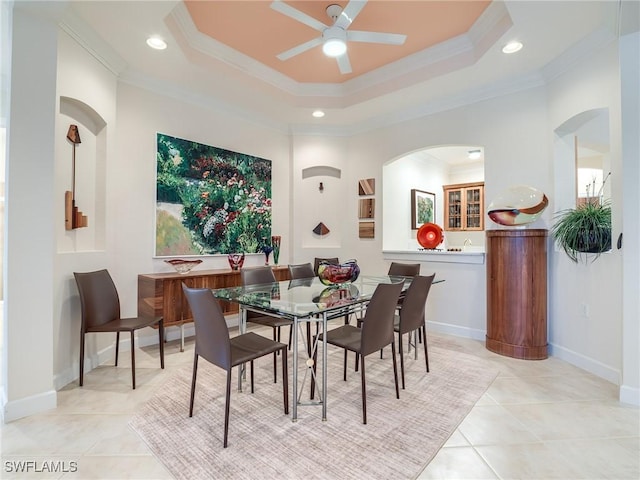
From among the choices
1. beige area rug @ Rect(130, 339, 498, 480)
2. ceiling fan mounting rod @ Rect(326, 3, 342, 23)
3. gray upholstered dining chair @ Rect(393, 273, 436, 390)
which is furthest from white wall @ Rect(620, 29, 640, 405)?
ceiling fan mounting rod @ Rect(326, 3, 342, 23)

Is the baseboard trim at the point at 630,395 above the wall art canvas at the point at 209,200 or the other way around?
the other way around

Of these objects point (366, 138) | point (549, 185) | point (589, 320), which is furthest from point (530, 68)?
point (589, 320)

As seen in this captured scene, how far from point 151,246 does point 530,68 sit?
4474mm

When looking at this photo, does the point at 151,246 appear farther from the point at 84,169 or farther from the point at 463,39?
the point at 463,39

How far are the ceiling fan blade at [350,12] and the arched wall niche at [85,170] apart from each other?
2.28 meters

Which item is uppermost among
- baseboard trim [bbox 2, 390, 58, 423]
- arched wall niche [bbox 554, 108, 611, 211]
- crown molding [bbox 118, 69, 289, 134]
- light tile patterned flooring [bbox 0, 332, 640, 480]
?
crown molding [bbox 118, 69, 289, 134]

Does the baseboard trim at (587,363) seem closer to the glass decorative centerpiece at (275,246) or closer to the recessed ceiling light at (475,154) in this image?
the glass decorative centerpiece at (275,246)

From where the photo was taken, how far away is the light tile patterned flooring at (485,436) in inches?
66.9

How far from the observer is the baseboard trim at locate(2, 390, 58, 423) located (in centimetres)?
212

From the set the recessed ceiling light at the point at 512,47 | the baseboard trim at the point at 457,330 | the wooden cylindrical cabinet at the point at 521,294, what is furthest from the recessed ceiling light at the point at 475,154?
the baseboard trim at the point at 457,330

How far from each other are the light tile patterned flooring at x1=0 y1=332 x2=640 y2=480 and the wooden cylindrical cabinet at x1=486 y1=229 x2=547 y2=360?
462 mm

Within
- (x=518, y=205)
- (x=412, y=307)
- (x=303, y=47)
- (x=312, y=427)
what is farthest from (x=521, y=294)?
(x=303, y=47)

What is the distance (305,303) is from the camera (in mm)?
2297

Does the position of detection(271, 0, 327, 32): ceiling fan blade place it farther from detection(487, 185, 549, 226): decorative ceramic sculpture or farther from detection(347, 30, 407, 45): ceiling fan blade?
detection(487, 185, 549, 226): decorative ceramic sculpture
